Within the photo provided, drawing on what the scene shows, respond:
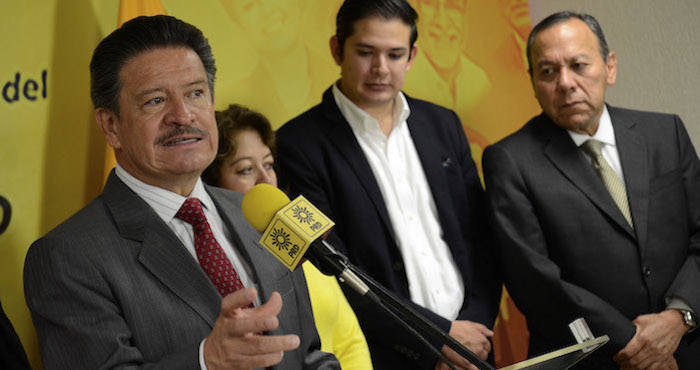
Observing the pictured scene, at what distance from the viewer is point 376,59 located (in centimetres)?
281

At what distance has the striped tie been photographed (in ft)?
8.83

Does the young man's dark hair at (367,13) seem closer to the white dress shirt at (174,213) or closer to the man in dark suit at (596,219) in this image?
the man in dark suit at (596,219)

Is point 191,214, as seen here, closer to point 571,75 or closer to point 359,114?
point 359,114

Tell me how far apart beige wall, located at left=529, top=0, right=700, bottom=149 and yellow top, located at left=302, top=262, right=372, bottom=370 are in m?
2.43

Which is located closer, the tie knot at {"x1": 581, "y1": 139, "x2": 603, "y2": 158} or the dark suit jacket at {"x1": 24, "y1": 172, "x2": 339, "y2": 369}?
the dark suit jacket at {"x1": 24, "y1": 172, "x2": 339, "y2": 369}

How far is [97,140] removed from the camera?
7.92 ft

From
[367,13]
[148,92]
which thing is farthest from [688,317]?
[148,92]

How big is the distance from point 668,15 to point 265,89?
2192 mm

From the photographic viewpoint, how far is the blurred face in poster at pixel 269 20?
9.91 ft

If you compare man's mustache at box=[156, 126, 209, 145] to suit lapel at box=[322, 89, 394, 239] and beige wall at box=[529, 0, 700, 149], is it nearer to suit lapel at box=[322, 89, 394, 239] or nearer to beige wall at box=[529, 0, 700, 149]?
suit lapel at box=[322, 89, 394, 239]

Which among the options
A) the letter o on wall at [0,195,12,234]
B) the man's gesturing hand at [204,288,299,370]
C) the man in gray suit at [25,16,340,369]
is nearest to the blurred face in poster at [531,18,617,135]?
the man in gray suit at [25,16,340,369]

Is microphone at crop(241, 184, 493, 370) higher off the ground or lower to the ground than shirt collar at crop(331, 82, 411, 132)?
lower

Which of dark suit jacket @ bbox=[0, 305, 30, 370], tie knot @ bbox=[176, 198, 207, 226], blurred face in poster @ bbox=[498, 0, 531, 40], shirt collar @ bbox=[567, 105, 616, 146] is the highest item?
blurred face in poster @ bbox=[498, 0, 531, 40]

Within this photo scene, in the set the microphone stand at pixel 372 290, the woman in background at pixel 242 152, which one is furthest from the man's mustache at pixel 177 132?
the woman in background at pixel 242 152
